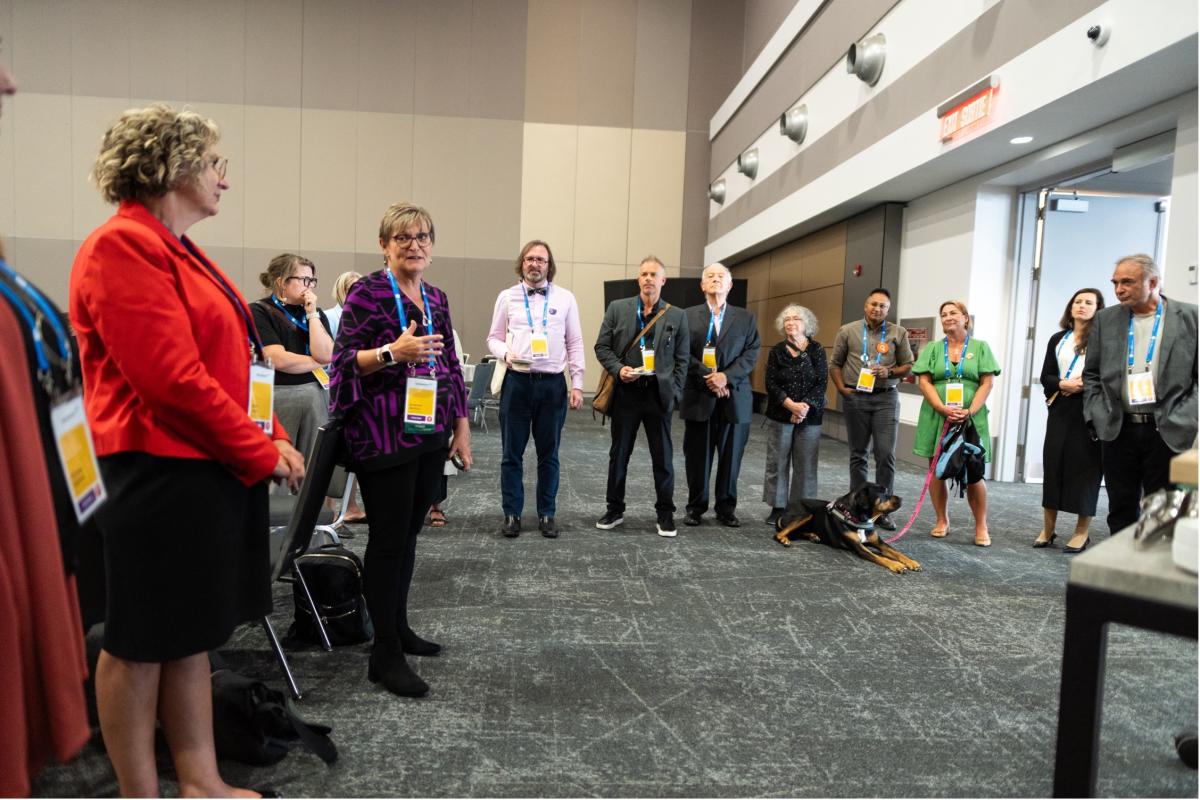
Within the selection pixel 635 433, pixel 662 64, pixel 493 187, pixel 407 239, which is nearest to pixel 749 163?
pixel 662 64

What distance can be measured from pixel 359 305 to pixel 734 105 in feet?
33.1

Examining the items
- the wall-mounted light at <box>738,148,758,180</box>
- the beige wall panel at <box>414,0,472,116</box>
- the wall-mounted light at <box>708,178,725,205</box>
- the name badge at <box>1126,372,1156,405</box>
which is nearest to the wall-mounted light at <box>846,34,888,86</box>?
the wall-mounted light at <box>738,148,758,180</box>

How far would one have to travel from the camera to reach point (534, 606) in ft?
10.00

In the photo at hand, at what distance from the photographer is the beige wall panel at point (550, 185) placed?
39.7ft

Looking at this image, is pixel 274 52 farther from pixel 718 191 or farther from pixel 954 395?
pixel 954 395

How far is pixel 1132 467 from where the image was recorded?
3635 millimetres

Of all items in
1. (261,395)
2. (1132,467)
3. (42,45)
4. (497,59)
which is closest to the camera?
(261,395)

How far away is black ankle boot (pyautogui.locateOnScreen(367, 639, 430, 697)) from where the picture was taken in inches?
87.0

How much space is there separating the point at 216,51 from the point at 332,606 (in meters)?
11.9

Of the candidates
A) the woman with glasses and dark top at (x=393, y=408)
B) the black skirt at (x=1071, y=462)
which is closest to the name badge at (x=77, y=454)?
the woman with glasses and dark top at (x=393, y=408)

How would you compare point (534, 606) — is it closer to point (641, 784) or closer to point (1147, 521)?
point (641, 784)

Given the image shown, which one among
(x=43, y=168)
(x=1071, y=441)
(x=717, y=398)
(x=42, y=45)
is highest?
(x=42, y=45)

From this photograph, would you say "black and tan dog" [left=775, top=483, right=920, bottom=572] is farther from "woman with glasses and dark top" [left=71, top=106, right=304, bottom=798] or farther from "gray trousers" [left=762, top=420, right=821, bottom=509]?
"woman with glasses and dark top" [left=71, top=106, right=304, bottom=798]

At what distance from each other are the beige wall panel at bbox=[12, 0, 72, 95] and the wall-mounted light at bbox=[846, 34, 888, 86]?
1141 centimetres
